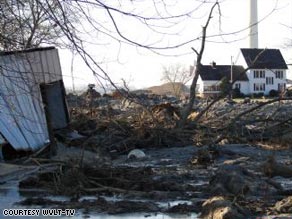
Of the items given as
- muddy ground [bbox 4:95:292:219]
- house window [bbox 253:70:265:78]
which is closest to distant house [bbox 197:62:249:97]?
house window [bbox 253:70:265:78]

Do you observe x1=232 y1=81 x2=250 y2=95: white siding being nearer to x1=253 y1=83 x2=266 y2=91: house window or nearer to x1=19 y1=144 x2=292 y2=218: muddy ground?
x1=253 y1=83 x2=266 y2=91: house window

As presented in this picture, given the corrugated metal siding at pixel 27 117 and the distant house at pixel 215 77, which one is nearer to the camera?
the corrugated metal siding at pixel 27 117

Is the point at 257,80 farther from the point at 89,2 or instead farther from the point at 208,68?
the point at 89,2

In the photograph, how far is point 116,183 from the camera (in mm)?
9883

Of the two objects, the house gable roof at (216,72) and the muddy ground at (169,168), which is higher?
the house gable roof at (216,72)

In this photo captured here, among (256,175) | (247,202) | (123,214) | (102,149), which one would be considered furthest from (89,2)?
(102,149)

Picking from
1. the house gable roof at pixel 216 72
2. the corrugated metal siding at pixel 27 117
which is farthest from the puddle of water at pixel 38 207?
the house gable roof at pixel 216 72

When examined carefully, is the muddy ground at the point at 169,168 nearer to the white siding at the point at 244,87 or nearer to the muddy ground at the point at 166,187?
the muddy ground at the point at 166,187

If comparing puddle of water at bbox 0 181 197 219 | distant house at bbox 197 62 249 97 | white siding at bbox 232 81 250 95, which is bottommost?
puddle of water at bbox 0 181 197 219

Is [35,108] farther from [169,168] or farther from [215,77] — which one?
[215,77]

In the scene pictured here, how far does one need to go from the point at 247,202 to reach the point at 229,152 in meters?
6.35

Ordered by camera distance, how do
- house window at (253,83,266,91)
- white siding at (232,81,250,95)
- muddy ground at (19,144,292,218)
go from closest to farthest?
muddy ground at (19,144,292,218)
white siding at (232,81,250,95)
house window at (253,83,266,91)

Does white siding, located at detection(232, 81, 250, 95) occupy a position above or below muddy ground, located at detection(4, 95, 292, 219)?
above

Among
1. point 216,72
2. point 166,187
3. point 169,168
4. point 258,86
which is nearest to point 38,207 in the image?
point 166,187
